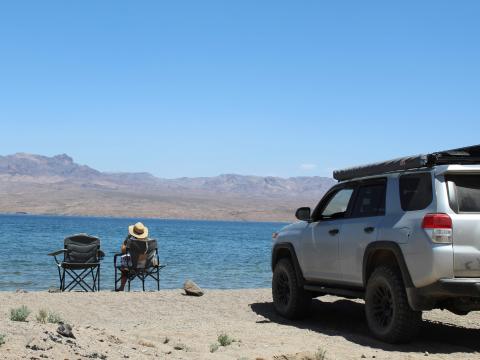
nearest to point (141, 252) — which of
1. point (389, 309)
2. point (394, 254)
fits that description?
point (389, 309)

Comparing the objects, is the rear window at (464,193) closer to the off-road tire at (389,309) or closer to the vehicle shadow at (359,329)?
the off-road tire at (389,309)

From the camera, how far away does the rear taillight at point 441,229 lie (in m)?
6.89

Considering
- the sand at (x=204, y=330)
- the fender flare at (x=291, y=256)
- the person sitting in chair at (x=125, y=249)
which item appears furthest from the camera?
the person sitting in chair at (x=125, y=249)

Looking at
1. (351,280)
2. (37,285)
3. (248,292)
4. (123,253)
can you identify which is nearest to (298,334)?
(351,280)

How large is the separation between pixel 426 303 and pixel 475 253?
0.75 m

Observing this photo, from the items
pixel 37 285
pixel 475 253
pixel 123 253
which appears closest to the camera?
pixel 475 253

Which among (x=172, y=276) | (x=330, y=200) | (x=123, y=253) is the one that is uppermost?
(x=330, y=200)

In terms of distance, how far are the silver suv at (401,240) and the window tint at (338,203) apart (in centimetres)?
2

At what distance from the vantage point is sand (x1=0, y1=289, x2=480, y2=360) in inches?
256

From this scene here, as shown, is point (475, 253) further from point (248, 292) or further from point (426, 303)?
point (248, 292)

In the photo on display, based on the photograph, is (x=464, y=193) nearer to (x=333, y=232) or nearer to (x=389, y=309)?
(x=389, y=309)

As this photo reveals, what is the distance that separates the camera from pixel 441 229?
6.89 meters

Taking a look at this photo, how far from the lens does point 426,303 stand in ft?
23.6

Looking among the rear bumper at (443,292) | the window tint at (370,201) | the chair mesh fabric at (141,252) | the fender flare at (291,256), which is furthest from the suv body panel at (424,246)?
the chair mesh fabric at (141,252)
